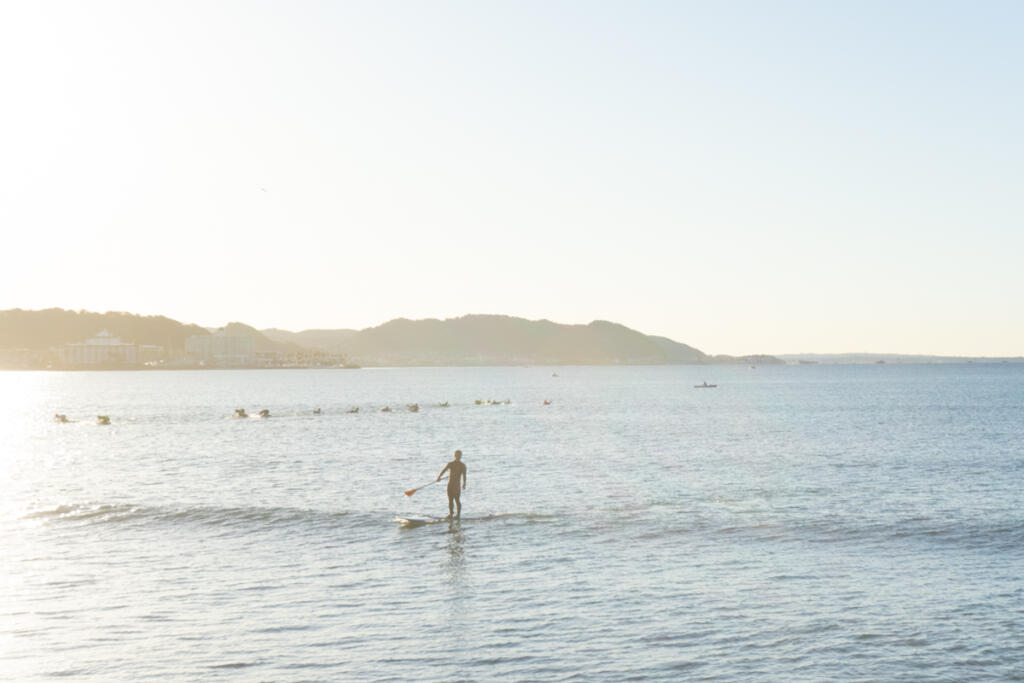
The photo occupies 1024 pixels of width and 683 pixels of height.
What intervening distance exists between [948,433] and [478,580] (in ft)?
248

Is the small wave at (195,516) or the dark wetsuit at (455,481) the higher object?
the dark wetsuit at (455,481)

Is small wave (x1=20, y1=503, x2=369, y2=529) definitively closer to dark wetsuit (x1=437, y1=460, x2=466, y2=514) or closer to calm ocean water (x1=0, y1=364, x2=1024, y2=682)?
calm ocean water (x1=0, y1=364, x2=1024, y2=682)

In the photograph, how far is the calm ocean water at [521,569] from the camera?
21.0 m

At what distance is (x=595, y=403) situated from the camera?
168 m

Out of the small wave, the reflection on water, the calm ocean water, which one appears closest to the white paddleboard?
the calm ocean water

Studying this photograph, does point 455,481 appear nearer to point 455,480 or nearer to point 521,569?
point 455,480

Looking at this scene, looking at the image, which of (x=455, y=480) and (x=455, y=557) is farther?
(x=455, y=480)

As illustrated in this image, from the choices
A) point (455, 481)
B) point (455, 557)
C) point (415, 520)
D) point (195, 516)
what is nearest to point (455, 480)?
point (455, 481)

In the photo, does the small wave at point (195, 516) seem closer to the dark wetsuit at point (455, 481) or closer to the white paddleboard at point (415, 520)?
the white paddleboard at point (415, 520)

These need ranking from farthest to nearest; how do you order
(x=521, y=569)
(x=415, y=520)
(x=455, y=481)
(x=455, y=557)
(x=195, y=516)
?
(x=195, y=516) < (x=455, y=481) < (x=415, y=520) < (x=455, y=557) < (x=521, y=569)

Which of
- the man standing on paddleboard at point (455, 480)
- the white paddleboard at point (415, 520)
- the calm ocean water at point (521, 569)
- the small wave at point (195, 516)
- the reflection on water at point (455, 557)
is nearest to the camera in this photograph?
the calm ocean water at point (521, 569)

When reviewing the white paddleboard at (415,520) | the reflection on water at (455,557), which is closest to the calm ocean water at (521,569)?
the reflection on water at (455,557)

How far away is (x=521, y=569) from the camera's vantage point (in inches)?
1173

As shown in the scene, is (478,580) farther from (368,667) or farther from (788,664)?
(788,664)
